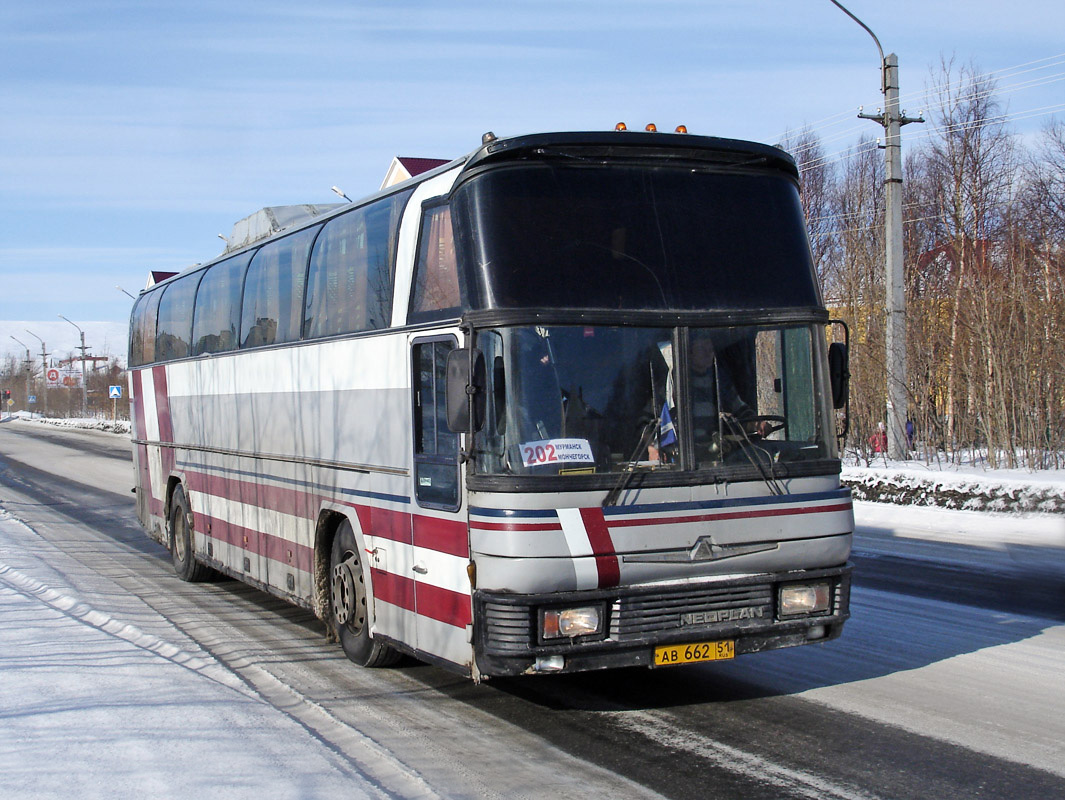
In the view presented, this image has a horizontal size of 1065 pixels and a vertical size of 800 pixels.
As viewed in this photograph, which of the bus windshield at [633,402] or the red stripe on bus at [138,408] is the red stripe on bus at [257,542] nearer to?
A: the red stripe on bus at [138,408]

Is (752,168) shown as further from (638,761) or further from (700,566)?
(638,761)

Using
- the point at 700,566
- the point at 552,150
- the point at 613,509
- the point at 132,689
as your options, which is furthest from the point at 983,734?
the point at 132,689

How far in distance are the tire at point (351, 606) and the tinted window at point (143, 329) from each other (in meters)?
7.33

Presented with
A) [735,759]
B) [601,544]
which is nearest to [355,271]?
[601,544]

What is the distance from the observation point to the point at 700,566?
641 centimetres

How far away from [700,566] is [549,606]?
3.02 ft

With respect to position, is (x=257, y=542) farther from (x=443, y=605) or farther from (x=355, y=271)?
(x=443, y=605)

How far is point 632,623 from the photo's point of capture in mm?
6262

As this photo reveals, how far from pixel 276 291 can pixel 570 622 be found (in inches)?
209

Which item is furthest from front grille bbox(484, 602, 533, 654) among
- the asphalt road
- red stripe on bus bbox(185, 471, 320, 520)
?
red stripe on bus bbox(185, 471, 320, 520)

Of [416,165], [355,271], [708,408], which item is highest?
Answer: [416,165]

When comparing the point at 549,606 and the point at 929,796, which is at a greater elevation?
the point at 549,606

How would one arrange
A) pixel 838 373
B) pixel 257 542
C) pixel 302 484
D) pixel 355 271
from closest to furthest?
1. pixel 838 373
2. pixel 355 271
3. pixel 302 484
4. pixel 257 542

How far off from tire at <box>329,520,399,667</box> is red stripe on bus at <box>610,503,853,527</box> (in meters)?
2.57
